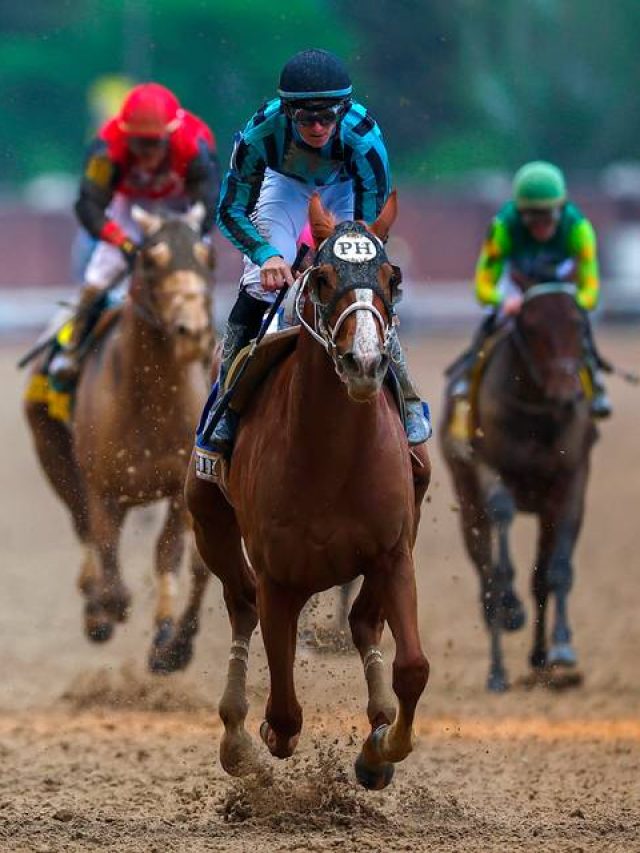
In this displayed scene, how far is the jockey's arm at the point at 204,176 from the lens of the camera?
9.67 meters

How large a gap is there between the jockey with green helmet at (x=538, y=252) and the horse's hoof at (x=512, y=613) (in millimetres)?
1123

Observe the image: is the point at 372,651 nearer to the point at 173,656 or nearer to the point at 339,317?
the point at 339,317

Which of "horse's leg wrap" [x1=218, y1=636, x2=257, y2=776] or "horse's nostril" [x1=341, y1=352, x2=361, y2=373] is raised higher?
"horse's nostril" [x1=341, y1=352, x2=361, y2=373]

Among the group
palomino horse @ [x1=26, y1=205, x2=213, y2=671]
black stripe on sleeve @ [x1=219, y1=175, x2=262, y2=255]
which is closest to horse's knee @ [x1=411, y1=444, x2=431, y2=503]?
black stripe on sleeve @ [x1=219, y1=175, x2=262, y2=255]

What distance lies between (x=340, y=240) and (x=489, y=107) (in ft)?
81.5

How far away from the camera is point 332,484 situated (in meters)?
5.61

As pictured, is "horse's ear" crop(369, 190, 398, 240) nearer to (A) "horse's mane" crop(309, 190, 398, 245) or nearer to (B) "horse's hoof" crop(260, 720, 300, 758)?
(A) "horse's mane" crop(309, 190, 398, 245)

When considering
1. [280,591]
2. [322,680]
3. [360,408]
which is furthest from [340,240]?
[322,680]

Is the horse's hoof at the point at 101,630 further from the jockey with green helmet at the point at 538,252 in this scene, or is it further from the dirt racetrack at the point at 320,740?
the jockey with green helmet at the point at 538,252

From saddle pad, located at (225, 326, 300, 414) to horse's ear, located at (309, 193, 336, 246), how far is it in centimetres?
54

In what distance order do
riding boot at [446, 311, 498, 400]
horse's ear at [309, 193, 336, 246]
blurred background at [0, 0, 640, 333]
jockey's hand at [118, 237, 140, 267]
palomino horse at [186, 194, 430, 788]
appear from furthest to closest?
blurred background at [0, 0, 640, 333]
riding boot at [446, 311, 498, 400]
jockey's hand at [118, 237, 140, 267]
horse's ear at [309, 193, 336, 246]
palomino horse at [186, 194, 430, 788]

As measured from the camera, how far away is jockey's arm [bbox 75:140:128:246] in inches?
376

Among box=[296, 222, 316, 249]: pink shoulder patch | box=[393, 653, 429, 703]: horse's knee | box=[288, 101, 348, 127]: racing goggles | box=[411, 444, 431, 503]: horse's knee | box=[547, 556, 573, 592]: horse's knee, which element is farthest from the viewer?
box=[547, 556, 573, 592]: horse's knee

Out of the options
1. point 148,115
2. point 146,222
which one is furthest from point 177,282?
point 148,115
